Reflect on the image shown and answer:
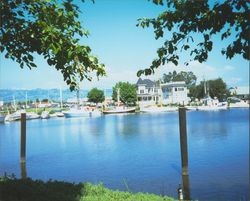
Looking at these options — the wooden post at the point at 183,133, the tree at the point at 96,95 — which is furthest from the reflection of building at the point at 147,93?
the wooden post at the point at 183,133

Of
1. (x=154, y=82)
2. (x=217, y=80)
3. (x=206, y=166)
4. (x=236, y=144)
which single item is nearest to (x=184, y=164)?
(x=206, y=166)

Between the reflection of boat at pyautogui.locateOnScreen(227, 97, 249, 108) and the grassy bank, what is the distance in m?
114

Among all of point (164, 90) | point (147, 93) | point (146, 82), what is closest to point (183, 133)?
point (147, 93)

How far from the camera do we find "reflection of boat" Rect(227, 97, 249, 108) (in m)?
125

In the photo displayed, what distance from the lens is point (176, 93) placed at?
140m

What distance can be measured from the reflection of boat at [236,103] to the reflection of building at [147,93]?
23.0 metres

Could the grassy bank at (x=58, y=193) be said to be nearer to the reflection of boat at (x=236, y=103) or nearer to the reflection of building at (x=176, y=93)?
the reflection of boat at (x=236, y=103)

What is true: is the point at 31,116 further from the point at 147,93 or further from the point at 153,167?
the point at 153,167

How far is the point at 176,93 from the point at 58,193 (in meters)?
130

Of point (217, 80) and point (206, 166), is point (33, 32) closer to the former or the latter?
point (206, 166)

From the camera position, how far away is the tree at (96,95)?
463ft

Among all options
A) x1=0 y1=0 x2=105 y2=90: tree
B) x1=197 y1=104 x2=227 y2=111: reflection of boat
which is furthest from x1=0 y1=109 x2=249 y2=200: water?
x1=197 y1=104 x2=227 y2=111: reflection of boat

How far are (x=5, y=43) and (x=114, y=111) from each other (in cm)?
11174

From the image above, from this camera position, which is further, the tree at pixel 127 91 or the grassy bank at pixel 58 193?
the tree at pixel 127 91
